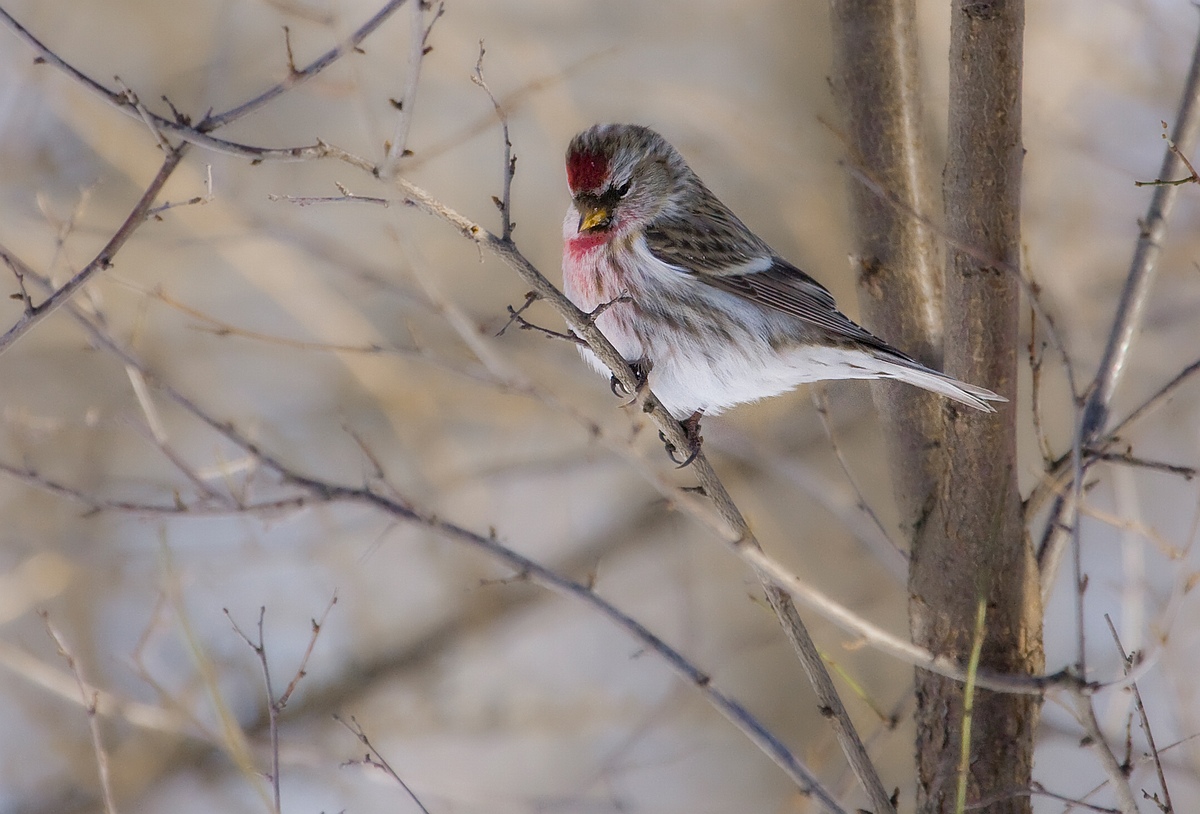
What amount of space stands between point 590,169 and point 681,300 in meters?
0.52

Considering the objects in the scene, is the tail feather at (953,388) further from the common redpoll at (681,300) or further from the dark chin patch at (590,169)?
the dark chin patch at (590,169)

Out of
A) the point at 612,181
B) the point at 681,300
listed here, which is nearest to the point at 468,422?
the point at 612,181

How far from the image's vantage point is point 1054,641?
6.10 metres

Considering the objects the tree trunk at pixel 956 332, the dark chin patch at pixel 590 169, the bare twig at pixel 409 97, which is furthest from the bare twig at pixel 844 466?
the bare twig at pixel 409 97

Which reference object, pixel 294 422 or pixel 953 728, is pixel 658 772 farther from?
pixel 953 728

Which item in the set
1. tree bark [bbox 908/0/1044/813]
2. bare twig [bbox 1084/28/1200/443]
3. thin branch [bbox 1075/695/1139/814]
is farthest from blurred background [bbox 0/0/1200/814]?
thin branch [bbox 1075/695/1139/814]

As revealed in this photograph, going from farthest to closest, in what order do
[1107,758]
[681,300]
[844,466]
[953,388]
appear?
1. [681,300]
2. [844,466]
3. [953,388]
4. [1107,758]

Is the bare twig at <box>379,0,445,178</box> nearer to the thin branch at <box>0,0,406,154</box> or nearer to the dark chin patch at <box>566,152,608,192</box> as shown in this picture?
the thin branch at <box>0,0,406,154</box>

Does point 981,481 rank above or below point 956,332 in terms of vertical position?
below

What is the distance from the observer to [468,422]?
6273 mm

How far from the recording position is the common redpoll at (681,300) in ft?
10.7

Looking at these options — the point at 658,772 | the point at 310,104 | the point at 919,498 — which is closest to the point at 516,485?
the point at 658,772

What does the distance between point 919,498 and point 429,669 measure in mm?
3784

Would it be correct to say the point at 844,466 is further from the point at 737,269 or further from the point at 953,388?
the point at 737,269
